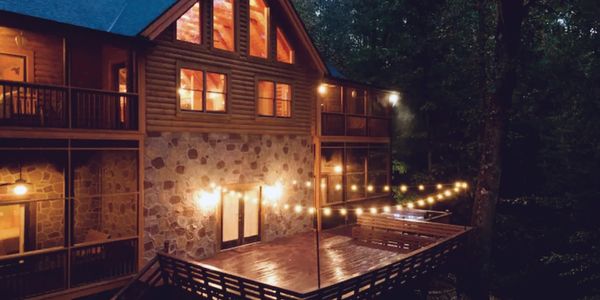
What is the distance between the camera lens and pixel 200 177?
13.8 metres

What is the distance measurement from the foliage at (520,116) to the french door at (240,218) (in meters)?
9.38

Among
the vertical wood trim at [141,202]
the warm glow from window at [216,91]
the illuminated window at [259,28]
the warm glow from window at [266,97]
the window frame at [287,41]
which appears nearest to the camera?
the vertical wood trim at [141,202]

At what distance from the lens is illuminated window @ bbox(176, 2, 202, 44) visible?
13.5 metres

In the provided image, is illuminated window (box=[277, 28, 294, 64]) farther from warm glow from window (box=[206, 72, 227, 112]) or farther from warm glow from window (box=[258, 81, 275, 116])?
warm glow from window (box=[206, 72, 227, 112])

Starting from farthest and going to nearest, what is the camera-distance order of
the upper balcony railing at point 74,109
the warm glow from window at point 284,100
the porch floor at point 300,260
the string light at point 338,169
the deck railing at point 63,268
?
the string light at point 338,169 < the warm glow from window at point 284,100 < the porch floor at point 300,260 < the upper balcony railing at point 74,109 < the deck railing at point 63,268

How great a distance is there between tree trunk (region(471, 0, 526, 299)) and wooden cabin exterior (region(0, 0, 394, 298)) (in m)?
6.35

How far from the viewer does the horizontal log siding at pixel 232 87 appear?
41.8 feet

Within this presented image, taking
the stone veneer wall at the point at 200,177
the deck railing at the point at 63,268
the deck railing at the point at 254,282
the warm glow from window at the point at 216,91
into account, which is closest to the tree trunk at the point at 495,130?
the deck railing at the point at 254,282

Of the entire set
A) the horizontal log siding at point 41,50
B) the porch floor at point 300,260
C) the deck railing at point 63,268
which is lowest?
the porch floor at point 300,260

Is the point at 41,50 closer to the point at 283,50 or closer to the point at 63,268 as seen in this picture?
the point at 63,268

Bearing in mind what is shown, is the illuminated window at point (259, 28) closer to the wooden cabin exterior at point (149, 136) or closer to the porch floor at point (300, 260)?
the wooden cabin exterior at point (149, 136)

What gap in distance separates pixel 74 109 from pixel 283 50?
8415 millimetres

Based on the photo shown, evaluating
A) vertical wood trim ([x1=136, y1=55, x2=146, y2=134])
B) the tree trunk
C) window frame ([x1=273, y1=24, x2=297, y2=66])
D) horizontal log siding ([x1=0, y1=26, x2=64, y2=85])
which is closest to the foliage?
the tree trunk

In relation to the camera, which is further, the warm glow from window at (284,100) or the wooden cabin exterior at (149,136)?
the warm glow from window at (284,100)
